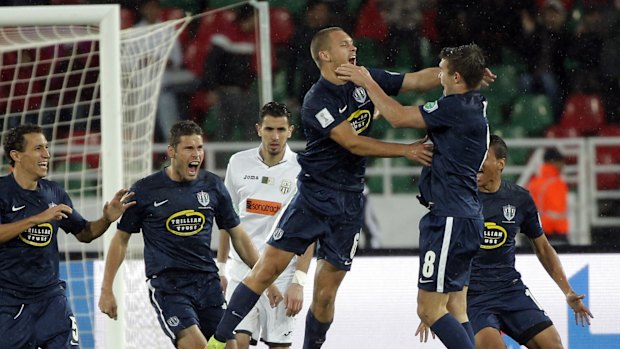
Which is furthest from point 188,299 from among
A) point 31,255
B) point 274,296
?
point 31,255

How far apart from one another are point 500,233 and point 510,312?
45cm

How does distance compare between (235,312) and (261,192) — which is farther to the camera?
(261,192)

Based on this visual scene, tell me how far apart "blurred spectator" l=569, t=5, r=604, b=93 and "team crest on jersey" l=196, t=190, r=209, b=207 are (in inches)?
227

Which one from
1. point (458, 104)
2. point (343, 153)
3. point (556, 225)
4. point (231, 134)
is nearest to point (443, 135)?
point (458, 104)

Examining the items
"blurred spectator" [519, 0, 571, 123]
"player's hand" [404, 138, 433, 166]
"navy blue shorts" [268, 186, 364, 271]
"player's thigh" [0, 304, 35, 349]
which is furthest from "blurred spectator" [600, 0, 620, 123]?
"player's thigh" [0, 304, 35, 349]

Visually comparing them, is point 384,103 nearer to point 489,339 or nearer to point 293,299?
point 293,299

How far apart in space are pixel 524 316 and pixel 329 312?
1.23 metres

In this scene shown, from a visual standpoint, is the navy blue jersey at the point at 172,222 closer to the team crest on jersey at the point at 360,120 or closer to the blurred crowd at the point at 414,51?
the team crest on jersey at the point at 360,120

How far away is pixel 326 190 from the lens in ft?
18.9

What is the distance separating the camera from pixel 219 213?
6473 millimetres

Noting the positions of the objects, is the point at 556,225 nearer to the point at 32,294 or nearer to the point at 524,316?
the point at 524,316

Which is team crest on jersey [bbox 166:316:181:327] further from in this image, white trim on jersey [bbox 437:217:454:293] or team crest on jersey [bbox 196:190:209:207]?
white trim on jersey [bbox 437:217:454:293]

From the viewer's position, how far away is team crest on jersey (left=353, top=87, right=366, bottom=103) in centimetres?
577

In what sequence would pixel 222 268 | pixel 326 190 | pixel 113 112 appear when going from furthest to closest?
pixel 222 268 → pixel 113 112 → pixel 326 190
